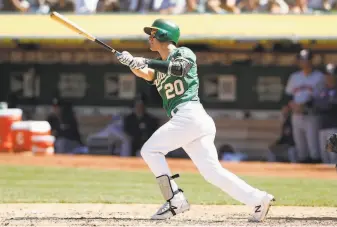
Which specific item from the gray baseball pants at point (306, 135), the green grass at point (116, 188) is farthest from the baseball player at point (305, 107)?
the green grass at point (116, 188)

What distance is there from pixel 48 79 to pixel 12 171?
16.1ft

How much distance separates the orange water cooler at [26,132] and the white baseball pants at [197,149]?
8.49 metres

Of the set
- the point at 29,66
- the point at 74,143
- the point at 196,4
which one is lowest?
the point at 74,143

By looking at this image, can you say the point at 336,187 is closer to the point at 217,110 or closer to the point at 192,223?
A: the point at 192,223

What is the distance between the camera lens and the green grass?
10.3 meters

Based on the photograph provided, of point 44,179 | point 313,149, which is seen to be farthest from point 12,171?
point 313,149

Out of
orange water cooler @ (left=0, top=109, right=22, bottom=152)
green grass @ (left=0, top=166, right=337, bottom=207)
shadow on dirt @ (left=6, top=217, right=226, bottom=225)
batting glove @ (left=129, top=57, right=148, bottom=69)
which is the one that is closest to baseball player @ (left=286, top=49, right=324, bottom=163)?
green grass @ (left=0, top=166, right=337, bottom=207)

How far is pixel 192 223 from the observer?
26.0ft

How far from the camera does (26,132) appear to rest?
53.6 feet

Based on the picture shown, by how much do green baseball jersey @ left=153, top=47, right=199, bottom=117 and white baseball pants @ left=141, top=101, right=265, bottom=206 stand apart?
0.12 meters

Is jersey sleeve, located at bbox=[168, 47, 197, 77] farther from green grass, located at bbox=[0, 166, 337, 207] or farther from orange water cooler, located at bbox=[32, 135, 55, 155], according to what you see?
orange water cooler, located at bbox=[32, 135, 55, 155]

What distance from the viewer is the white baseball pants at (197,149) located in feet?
26.0

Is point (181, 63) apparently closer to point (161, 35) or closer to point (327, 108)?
point (161, 35)

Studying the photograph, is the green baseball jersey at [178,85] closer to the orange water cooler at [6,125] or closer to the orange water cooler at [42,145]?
the orange water cooler at [42,145]
